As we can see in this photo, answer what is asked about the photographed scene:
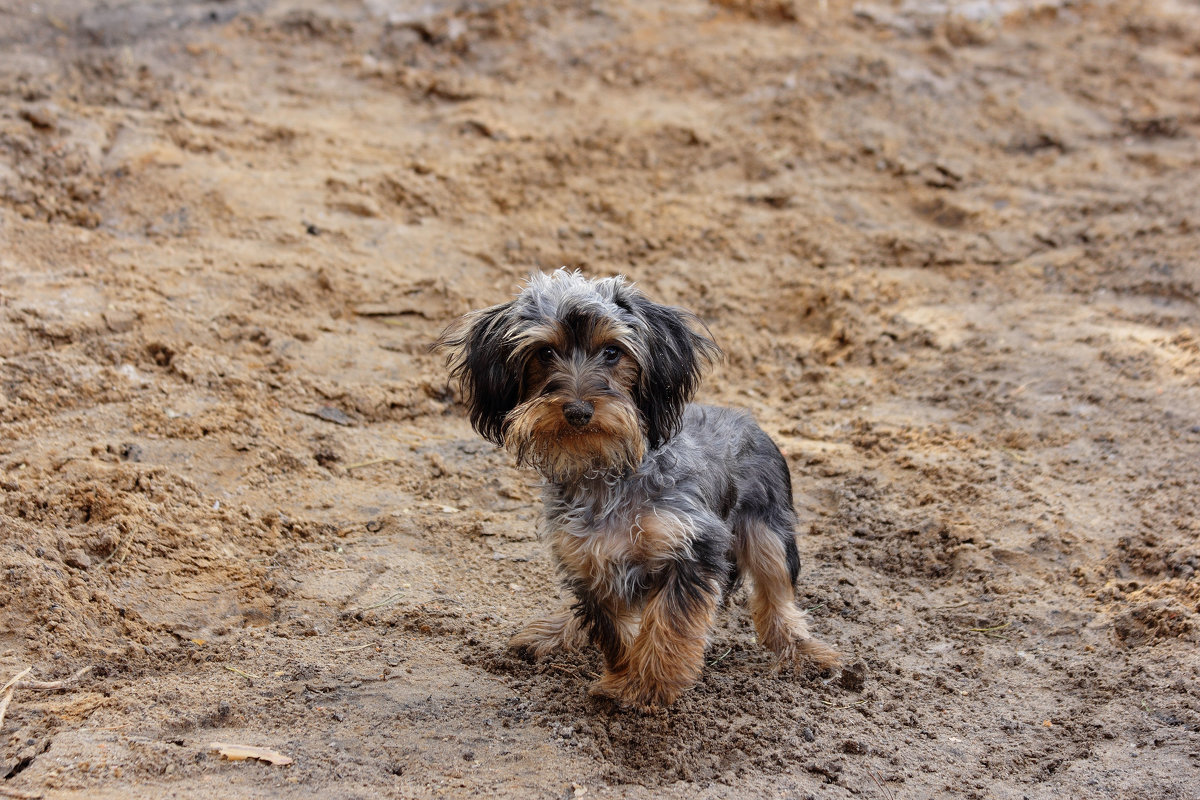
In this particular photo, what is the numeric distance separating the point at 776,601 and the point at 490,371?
186 centimetres

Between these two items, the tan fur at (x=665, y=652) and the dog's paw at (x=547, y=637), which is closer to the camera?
the tan fur at (x=665, y=652)

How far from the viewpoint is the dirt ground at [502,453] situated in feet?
14.0

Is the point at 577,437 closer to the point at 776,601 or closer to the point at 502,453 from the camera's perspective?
the point at 776,601

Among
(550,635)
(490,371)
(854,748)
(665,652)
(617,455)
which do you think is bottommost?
(550,635)

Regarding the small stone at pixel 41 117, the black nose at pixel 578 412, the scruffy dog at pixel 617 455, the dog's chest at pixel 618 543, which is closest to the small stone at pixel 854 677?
the scruffy dog at pixel 617 455

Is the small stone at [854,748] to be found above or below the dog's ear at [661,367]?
below

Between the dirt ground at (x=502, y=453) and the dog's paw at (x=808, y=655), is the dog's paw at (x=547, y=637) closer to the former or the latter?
the dirt ground at (x=502, y=453)

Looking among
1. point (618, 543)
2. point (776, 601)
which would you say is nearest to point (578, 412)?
point (618, 543)

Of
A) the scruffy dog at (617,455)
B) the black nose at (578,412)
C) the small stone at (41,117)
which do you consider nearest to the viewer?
the black nose at (578,412)

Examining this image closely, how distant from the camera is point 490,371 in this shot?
14.2ft

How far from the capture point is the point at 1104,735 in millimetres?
4250

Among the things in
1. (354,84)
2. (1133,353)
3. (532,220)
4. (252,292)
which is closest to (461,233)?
(532,220)

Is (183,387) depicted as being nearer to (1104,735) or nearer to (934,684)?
(934,684)

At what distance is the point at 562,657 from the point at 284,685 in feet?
4.32
